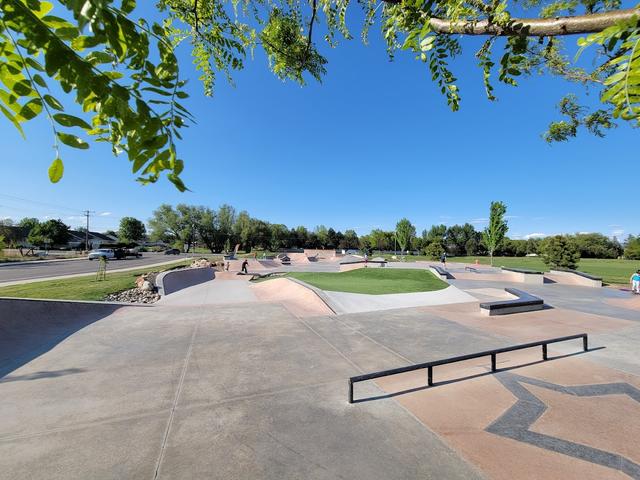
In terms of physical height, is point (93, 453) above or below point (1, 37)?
below

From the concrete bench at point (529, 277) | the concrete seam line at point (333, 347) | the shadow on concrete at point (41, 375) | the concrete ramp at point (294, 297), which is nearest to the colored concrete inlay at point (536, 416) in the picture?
the concrete seam line at point (333, 347)

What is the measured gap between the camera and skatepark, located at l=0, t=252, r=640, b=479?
3.06 meters

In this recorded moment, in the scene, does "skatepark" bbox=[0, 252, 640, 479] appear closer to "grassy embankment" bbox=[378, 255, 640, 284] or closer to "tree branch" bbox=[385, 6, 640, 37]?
"tree branch" bbox=[385, 6, 640, 37]

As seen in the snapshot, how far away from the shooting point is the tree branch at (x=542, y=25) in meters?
1.27

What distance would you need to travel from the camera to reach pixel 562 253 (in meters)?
25.0

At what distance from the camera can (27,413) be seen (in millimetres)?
3924

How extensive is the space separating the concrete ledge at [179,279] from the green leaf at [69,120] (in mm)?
15099

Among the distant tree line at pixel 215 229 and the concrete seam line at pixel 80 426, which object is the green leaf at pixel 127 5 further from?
the distant tree line at pixel 215 229

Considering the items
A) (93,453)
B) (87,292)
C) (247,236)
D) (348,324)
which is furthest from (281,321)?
(247,236)

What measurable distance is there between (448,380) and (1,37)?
647cm

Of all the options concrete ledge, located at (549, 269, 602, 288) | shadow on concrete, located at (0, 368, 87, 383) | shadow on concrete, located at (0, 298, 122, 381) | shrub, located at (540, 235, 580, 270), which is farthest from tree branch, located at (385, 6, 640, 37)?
shrub, located at (540, 235, 580, 270)

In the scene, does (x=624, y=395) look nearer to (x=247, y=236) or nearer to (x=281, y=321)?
(x=281, y=321)

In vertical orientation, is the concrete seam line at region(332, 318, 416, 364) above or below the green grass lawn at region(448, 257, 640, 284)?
below

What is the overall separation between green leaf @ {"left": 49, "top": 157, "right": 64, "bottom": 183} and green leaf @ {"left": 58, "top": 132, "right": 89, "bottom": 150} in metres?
0.09
